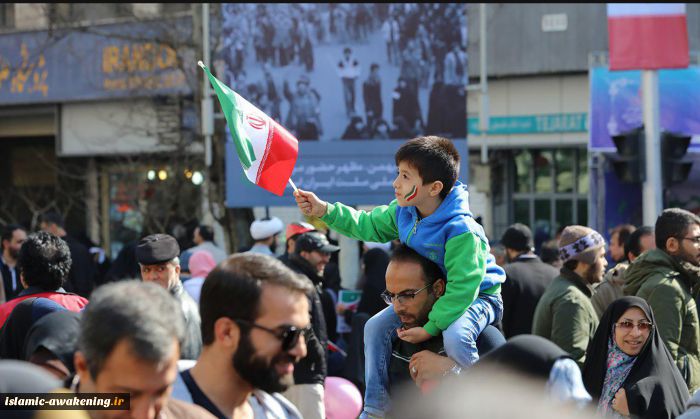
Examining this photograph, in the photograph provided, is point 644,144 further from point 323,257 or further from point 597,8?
point 597,8

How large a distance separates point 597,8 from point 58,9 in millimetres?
10391

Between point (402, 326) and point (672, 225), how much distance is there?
8.38ft

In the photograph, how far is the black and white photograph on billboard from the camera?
13430 mm

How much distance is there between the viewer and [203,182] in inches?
724

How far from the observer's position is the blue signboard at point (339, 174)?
13.6 meters

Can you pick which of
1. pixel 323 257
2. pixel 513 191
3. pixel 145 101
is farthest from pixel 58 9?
pixel 323 257

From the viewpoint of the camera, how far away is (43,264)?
5074 mm

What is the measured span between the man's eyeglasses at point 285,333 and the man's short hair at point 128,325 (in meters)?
0.37

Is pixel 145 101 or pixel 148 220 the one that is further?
pixel 145 101

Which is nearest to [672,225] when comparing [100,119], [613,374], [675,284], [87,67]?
[675,284]

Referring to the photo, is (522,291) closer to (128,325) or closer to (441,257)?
(441,257)

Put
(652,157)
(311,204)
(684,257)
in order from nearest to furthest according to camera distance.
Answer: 1. (311,204)
2. (684,257)
3. (652,157)

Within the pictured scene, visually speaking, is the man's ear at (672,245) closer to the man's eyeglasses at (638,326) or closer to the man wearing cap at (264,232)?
the man's eyeglasses at (638,326)

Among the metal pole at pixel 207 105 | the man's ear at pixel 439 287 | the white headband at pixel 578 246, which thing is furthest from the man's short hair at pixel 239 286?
the metal pole at pixel 207 105
